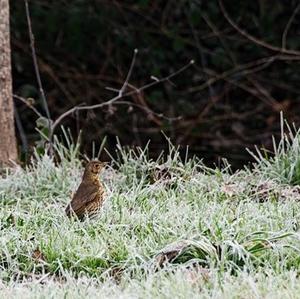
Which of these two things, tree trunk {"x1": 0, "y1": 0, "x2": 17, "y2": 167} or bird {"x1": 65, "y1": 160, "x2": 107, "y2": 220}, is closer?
bird {"x1": 65, "y1": 160, "x2": 107, "y2": 220}

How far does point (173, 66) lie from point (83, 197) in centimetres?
607

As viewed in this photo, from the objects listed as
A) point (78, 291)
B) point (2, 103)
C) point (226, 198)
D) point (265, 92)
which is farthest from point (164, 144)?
point (78, 291)

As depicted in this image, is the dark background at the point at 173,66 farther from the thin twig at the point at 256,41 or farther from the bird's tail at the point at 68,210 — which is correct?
the bird's tail at the point at 68,210

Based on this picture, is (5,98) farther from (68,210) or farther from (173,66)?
(173,66)

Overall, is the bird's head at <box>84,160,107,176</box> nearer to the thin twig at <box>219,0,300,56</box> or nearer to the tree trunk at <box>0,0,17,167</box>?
the tree trunk at <box>0,0,17,167</box>

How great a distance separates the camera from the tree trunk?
8211 millimetres

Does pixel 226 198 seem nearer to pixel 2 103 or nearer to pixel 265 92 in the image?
pixel 2 103

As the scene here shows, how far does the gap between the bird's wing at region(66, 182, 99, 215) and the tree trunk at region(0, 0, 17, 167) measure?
188cm

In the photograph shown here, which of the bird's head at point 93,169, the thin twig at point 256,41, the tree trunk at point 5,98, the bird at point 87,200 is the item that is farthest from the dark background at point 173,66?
the bird at point 87,200

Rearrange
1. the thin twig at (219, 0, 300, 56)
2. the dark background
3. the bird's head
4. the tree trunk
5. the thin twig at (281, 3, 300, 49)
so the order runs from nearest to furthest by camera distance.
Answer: the bird's head, the tree trunk, the thin twig at (219, 0, 300, 56), the thin twig at (281, 3, 300, 49), the dark background

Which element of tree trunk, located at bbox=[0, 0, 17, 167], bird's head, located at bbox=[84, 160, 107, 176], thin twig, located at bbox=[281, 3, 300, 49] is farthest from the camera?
thin twig, located at bbox=[281, 3, 300, 49]

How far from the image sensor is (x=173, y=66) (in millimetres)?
12273

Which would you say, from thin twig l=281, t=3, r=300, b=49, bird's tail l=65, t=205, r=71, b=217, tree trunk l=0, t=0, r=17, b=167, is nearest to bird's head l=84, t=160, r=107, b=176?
bird's tail l=65, t=205, r=71, b=217

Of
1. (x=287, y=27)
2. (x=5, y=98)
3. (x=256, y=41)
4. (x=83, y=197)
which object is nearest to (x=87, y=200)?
(x=83, y=197)
